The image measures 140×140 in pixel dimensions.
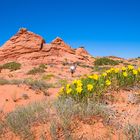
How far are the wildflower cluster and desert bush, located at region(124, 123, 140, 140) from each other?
1755 mm

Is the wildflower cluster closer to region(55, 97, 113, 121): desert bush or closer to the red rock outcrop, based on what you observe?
region(55, 97, 113, 121): desert bush

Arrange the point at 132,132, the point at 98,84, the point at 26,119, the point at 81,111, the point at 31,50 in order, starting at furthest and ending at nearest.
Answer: the point at 31,50 → the point at 98,84 → the point at 26,119 → the point at 81,111 → the point at 132,132

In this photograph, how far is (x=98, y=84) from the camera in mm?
6668

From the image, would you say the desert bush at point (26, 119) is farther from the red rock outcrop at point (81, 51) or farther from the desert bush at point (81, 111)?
the red rock outcrop at point (81, 51)

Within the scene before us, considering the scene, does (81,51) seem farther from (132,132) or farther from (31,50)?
(132,132)

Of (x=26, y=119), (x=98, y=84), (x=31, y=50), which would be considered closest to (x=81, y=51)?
(x=31, y=50)

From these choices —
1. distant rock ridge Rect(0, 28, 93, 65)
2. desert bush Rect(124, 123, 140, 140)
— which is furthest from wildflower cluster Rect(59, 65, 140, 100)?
distant rock ridge Rect(0, 28, 93, 65)

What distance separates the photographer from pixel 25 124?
5.04 meters

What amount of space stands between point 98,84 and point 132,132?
245 centimetres

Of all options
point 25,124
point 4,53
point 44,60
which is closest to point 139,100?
point 25,124

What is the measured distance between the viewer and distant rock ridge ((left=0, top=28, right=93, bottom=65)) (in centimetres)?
3170

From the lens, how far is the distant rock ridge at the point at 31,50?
104ft

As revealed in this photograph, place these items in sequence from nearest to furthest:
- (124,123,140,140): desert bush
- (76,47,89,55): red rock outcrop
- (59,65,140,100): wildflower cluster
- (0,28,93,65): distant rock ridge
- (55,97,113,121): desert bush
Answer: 1. (124,123,140,140): desert bush
2. (55,97,113,121): desert bush
3. (59,65,140,100): wildflower cluster
4. (0,28,93,65): distant rock ridge
5. (76,47,89,55): red rock outcrop

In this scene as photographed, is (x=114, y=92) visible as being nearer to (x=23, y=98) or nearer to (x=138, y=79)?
(x=138, y=79)
